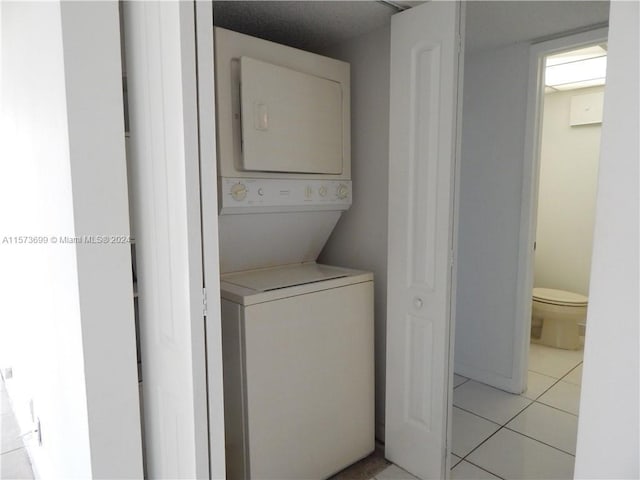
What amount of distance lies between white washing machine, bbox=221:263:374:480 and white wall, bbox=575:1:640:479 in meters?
1.33

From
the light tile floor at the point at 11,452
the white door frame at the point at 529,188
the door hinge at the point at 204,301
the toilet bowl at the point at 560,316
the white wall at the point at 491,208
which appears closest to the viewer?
the door hinge at the point at 204,301

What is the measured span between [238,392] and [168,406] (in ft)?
1.62

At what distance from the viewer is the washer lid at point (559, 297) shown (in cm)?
344

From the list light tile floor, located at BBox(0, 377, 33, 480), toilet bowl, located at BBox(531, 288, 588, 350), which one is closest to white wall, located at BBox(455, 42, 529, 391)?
toilet bowl, located at BBox(531, 288, 588, 350)

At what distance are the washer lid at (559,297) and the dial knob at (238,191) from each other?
293cm

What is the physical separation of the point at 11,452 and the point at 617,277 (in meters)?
2.78

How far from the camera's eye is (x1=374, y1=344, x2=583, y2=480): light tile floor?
2.03 meters

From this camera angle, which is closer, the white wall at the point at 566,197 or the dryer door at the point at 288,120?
the dryer door at the point at 288,120

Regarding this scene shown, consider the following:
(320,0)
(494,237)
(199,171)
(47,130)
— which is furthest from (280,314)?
(494,237)

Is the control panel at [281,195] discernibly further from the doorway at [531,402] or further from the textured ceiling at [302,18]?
the doorway at [531,402]

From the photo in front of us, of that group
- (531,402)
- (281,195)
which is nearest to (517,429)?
(531,402)

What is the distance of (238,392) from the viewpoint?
1.71 metres

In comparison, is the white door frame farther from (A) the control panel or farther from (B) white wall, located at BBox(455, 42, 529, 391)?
(A) the control panel

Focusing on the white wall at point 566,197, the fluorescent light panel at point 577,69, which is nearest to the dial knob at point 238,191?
the fluorescent light panel at point 577,69
